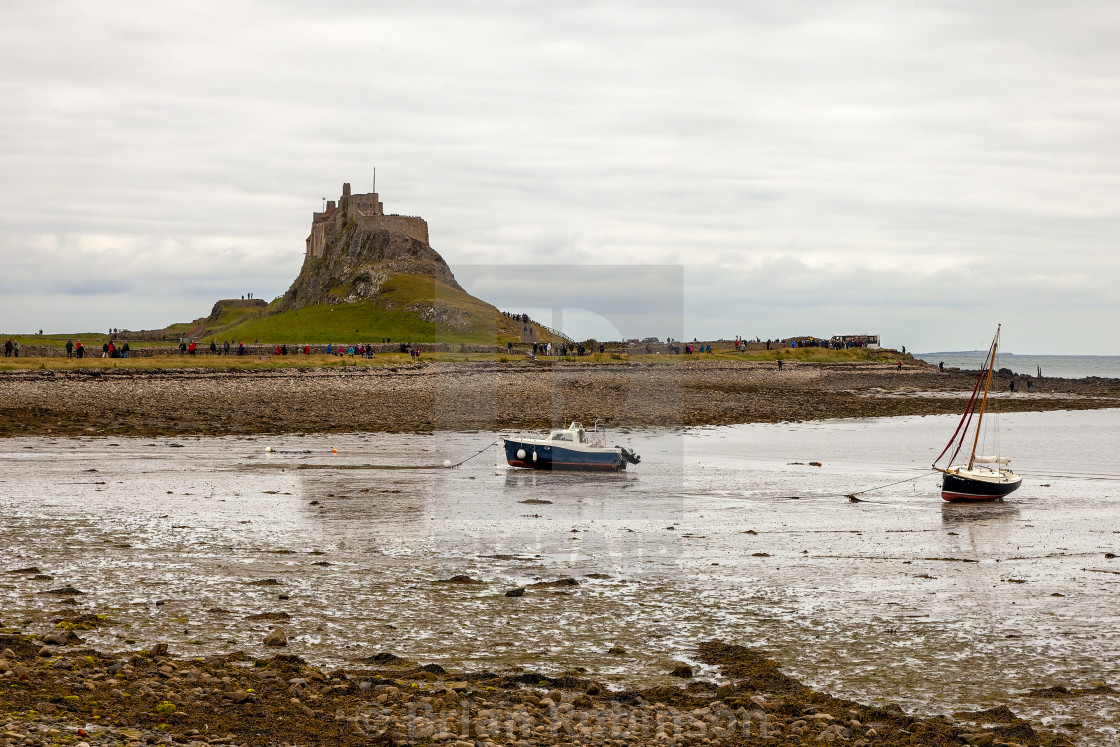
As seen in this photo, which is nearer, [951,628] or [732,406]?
[951,628]

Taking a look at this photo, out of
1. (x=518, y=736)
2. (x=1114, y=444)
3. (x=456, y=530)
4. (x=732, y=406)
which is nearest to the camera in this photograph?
(x=518, y=736)

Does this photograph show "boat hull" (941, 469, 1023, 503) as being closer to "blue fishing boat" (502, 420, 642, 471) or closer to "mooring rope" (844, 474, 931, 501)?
"mooring rope" (844, 474, 931, 501)

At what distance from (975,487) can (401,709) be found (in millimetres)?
24628

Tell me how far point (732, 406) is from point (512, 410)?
16.8 m

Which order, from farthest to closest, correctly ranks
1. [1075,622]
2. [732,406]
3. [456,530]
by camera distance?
1. [732,406]
2. [456,530]
3. [1075,622]

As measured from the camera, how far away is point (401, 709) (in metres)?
11.1

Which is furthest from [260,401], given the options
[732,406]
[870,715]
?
[870,715]

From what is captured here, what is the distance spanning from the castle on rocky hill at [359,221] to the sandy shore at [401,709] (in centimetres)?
16711

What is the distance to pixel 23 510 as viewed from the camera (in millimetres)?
23375

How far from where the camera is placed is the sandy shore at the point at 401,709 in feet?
33.2

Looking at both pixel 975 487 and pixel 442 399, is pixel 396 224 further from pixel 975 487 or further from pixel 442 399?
pixel 975 487

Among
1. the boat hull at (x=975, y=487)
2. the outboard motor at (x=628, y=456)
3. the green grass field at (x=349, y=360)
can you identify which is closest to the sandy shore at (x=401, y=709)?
the boat hull at (x=975, y=487)

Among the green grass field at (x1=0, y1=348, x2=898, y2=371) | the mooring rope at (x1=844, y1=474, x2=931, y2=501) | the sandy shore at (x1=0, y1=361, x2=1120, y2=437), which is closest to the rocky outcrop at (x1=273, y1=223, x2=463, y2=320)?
the green grass field at (x1=0, y1=348, x2=898, y2=371)

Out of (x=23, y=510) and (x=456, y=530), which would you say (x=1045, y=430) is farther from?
(x=23, y=510)
